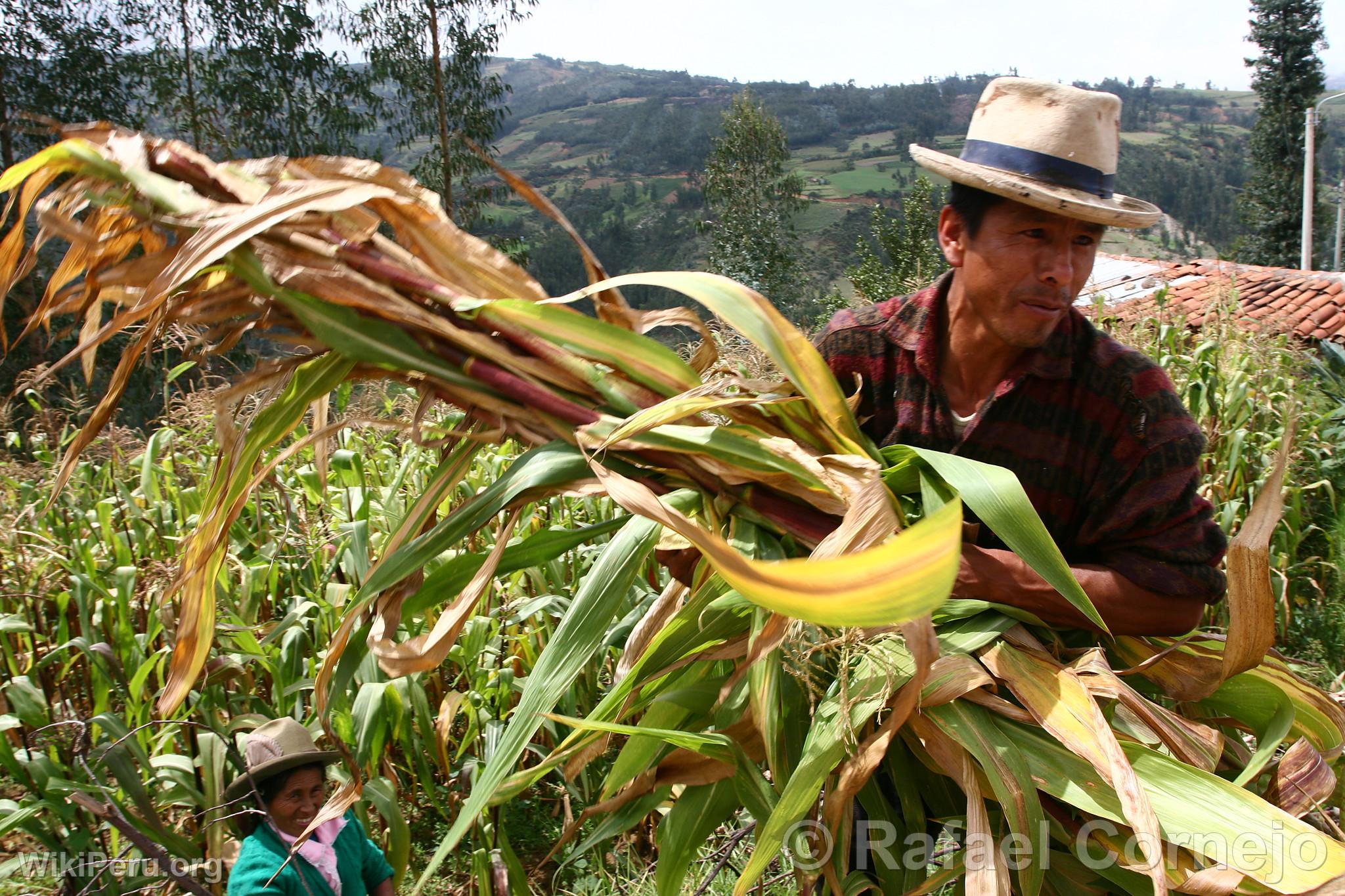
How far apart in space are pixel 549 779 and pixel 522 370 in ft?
6.46

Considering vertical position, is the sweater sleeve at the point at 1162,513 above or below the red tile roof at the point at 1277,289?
above

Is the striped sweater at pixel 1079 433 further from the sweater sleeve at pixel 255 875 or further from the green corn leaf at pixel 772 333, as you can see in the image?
the sweater sleeve at pixel 255 875

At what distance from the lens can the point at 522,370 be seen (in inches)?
47.6

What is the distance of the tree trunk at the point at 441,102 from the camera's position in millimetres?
22141

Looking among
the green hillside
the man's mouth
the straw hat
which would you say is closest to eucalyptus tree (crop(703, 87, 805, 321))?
the green hillside

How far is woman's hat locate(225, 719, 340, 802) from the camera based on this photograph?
6.45 feet

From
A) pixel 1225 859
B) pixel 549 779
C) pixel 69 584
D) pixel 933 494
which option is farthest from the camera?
pixel 69 584

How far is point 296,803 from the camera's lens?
6.55 feet

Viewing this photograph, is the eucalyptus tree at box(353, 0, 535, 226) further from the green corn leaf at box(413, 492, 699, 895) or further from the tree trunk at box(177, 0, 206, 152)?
the green corn leaf at box(413, 492, 699, 895)

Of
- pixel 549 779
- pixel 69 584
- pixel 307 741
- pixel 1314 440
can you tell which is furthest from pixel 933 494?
pixel 1314 440

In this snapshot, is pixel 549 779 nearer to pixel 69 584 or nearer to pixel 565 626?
pixel 69 584

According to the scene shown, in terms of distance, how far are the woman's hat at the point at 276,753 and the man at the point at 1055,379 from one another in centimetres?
136

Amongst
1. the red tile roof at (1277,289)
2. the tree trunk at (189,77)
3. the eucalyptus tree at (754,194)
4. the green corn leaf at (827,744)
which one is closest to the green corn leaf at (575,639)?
the green corn leaf at (827,744)

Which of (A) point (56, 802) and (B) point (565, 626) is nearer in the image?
(B) point (565, 626)
